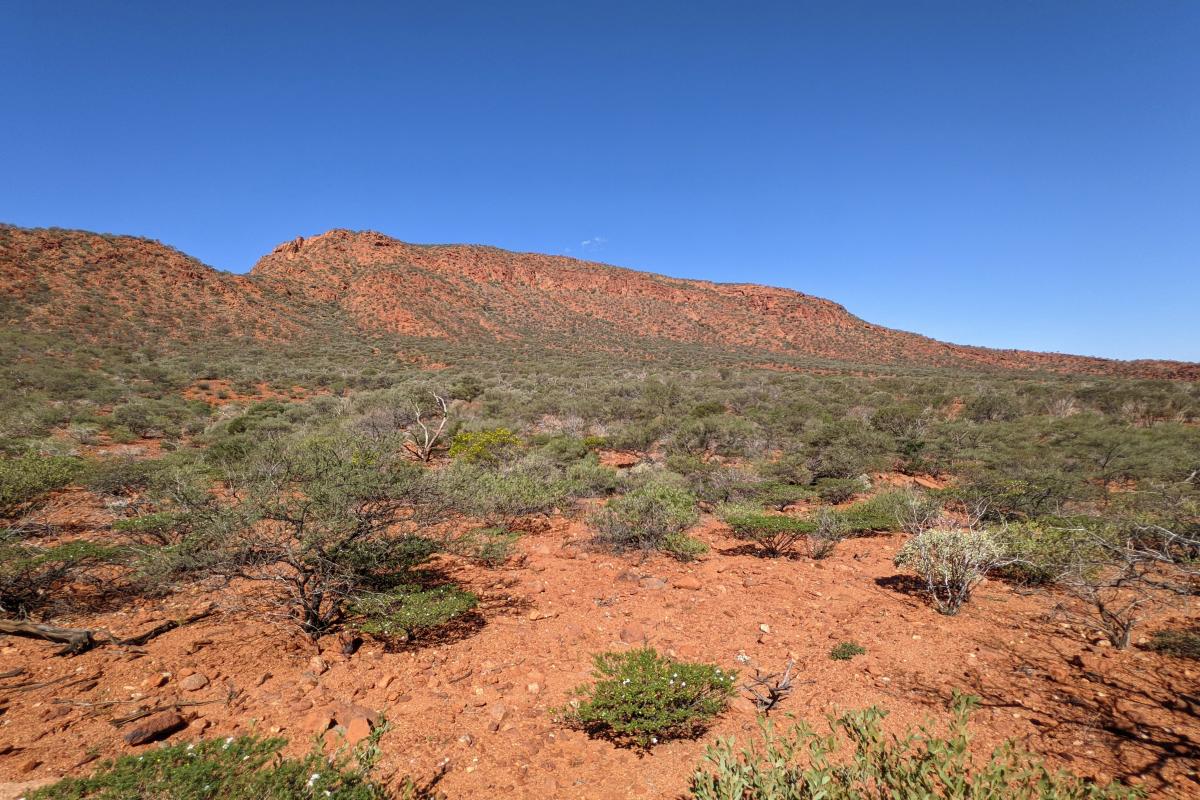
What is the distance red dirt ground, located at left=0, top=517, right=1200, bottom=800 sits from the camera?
309cm

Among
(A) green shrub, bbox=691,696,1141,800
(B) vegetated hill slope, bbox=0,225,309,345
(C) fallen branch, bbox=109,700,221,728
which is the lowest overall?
(C) fallen branch, bbox=109,700,221,728

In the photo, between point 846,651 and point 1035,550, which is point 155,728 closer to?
point 846,651

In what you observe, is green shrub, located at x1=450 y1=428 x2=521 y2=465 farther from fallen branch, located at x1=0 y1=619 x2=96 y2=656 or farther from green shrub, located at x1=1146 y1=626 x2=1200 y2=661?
green shrub, located at x1=1146 y1=626 x2=1200 y2=661

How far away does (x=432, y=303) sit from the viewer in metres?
52.5

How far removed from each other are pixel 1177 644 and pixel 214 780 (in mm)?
7254

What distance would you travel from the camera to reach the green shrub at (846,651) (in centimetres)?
432

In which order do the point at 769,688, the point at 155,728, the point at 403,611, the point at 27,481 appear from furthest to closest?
the point at 27,481
the point at 403,611
the point at 769,688
the point at 155,728

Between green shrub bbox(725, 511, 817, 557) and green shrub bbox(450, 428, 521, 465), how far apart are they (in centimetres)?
580

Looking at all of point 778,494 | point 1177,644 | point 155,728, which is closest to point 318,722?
point 155,728

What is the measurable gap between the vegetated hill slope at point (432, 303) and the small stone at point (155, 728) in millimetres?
37586

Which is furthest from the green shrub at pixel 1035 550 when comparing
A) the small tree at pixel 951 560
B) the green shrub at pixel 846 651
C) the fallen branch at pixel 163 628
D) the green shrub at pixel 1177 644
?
the fallen branch at pixel 163 628

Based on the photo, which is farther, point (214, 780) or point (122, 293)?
point (122, 293)

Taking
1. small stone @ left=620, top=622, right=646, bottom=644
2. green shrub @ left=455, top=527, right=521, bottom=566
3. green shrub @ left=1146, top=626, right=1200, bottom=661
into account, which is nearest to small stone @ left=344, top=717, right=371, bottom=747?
small stone @ left=620, top=622, right=646, bottom=644

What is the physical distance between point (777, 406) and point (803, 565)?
499 inches
